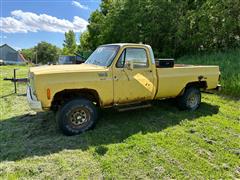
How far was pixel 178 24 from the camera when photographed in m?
19.3

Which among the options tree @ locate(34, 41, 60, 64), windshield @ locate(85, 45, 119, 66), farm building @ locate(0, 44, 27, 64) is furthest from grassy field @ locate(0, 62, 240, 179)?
tree @ locate(34, 41, 60, 64)

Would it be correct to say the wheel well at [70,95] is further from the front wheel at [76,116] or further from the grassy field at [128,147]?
the grassy field at [128,147]

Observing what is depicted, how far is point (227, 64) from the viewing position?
476 inches

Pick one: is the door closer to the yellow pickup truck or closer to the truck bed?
the yellow pickup truck

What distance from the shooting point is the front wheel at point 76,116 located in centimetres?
518

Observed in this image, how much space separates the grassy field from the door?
636mm

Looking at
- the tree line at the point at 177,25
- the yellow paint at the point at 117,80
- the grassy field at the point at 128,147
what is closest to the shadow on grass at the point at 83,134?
the grassy field at the point at 128,147

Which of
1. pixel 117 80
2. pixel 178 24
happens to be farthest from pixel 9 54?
pixel 117 80

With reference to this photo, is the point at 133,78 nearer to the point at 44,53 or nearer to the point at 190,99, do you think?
the point at 190,99

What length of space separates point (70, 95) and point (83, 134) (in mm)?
866

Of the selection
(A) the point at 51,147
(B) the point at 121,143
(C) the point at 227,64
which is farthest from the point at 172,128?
(C) the point at 227,64

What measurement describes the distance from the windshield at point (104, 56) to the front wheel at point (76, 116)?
106cm

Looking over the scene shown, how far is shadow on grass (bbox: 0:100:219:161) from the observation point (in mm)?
4714

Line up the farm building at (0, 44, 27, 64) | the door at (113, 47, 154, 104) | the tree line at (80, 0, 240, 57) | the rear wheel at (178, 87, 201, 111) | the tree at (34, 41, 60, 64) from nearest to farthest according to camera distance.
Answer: the door at (113, 47, 154, 104) → the rear wheel at (178, 87, 201, 111) → the tree line at (80, 0, 240, 57) → the farm building at (0, 44, 27, 64) → the tree at (34, 41, 60, 64)
